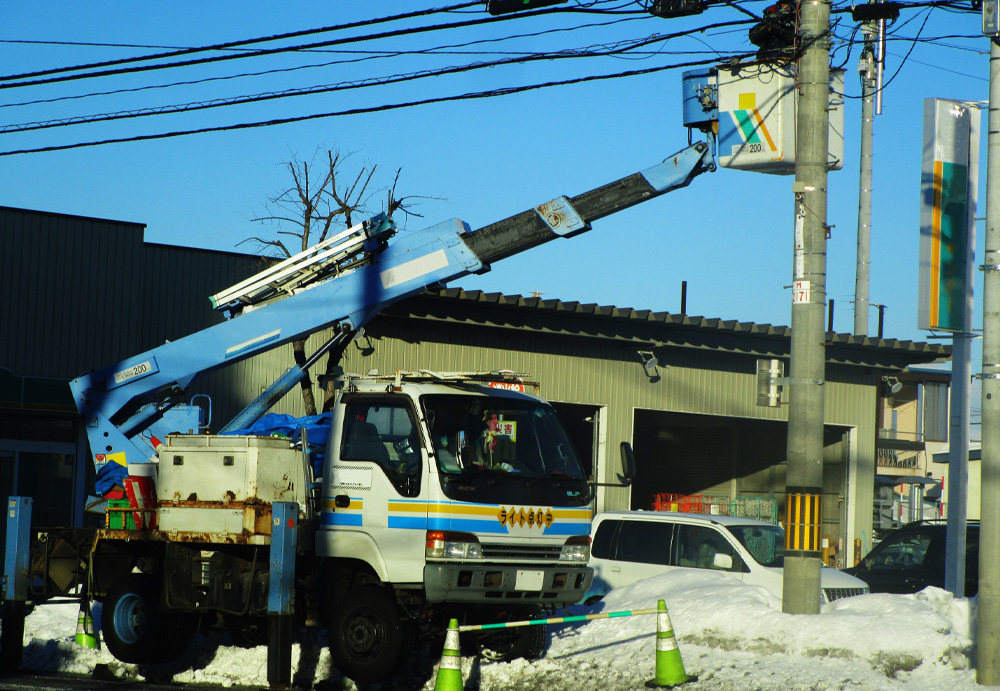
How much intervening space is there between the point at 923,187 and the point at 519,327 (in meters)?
9.14

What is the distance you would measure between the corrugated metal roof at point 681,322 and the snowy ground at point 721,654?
941 centimetres

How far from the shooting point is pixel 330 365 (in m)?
12.3

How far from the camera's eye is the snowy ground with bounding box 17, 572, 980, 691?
10812mm

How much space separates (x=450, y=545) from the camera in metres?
10.3

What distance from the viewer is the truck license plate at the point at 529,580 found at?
1066 cm

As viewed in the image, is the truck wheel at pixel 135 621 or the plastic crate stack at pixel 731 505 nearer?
the truck wheel at pixel 135 621

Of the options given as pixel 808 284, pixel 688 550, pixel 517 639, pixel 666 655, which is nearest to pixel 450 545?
pixel 517 639

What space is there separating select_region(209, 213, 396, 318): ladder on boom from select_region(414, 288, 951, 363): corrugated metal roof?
24.6 ft

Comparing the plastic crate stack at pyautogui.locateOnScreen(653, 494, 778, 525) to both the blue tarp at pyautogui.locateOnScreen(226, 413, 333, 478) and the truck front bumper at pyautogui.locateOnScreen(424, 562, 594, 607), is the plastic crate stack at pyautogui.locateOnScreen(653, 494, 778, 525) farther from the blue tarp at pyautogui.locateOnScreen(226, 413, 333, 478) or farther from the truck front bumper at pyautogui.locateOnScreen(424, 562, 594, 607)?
the truck front bumper at pyautogui.locateOnScreen(424, 562, 594, 607)

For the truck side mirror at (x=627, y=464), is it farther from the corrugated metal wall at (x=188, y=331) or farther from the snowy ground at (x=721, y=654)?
the corrugated metal wall at (x=188, y=331)

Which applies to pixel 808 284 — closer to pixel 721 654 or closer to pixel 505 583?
pixel 721 654

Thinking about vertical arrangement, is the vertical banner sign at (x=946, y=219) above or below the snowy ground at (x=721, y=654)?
above

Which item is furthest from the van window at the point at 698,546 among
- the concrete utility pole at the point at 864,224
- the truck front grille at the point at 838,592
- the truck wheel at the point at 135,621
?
the concrete utility pole at the point at 864,224

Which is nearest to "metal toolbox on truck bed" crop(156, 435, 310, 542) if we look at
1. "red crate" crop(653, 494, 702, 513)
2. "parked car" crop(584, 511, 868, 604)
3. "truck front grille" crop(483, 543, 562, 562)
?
"truck front grille" crop(483, 543, 562, 562)
